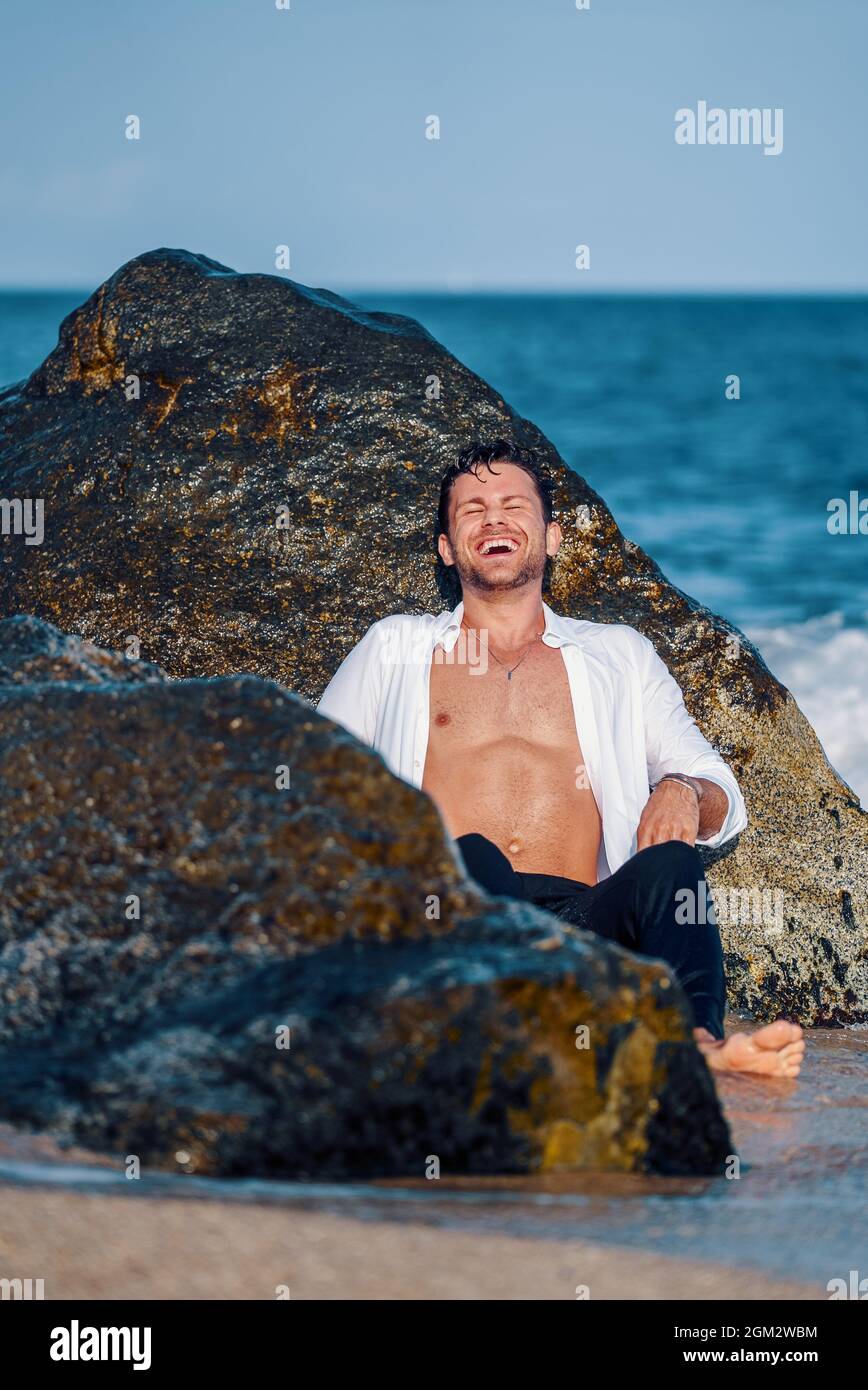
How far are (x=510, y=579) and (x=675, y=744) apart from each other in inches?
29.0

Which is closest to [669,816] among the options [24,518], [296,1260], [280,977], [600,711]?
[600,711]

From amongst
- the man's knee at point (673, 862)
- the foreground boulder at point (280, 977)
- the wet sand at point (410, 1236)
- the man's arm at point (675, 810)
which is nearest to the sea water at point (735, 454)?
the man's arm at point (675, 810)

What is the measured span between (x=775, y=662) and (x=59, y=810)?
7.64m

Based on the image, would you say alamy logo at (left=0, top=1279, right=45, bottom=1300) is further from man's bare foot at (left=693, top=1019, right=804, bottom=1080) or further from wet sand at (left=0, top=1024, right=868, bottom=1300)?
man's bare foot at (left=693, top=1019, right=804, bottom=1080)

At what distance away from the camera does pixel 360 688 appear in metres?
4.62

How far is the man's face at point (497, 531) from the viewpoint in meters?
4.67

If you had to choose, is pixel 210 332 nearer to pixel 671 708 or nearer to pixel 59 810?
pixel 671 708

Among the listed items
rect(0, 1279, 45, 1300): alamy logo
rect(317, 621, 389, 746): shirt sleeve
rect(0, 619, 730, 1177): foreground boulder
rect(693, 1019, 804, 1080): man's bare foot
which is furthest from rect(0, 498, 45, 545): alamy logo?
rect(0, 1279, 45, 1300): alamy logo

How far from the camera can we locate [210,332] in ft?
17.6

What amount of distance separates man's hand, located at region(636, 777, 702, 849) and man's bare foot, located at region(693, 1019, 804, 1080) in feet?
2.09

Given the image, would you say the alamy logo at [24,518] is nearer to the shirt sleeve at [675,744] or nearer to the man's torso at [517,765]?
the man's torso at [517,765]

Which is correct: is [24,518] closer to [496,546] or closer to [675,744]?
[496,546]

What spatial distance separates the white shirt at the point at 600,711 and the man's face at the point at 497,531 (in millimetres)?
195
